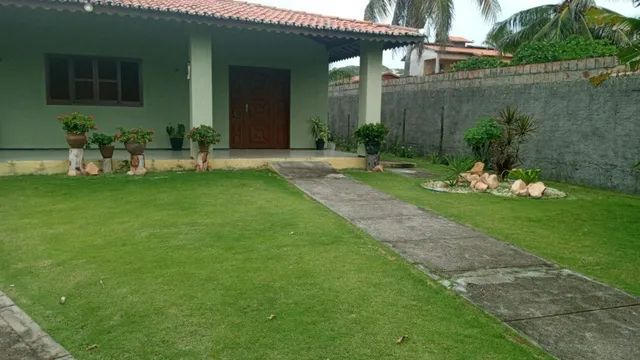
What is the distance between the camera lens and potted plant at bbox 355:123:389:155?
11.0 m

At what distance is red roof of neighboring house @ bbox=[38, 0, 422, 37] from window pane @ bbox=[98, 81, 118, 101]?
8.78ft

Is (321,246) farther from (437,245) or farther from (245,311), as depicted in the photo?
(245,311)

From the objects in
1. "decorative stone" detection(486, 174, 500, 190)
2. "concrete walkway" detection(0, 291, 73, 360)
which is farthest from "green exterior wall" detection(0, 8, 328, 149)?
"concrete walkway" detection(0, 291, 73, 360)

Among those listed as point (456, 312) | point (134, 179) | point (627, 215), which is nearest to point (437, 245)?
point (456, 312)

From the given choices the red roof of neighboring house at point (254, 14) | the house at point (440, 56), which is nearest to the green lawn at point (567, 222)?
the red roof of neighboring house at point (254, 14)

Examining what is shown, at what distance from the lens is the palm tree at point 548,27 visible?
1975 cm

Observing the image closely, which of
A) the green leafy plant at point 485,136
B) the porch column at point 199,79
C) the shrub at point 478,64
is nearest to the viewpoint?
the green leafy plant at point 485,136

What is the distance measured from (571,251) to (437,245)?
54.6 inches

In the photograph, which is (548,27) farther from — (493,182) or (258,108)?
(493,182)

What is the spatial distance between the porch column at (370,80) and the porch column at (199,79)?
3439 mm

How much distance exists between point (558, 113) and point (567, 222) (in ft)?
13.1

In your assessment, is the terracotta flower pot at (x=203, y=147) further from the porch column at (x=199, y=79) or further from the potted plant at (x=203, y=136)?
the porch column at (x=199, y=79)

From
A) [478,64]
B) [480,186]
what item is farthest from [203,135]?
[478,64]

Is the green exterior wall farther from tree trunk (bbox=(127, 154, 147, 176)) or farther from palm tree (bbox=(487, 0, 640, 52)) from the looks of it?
palm tree (bbox=(487, 0, 640, 52))
